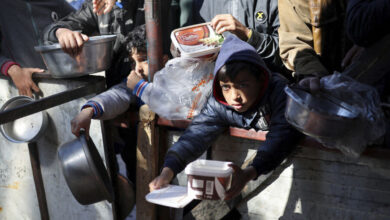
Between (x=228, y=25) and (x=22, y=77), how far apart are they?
1673 mm

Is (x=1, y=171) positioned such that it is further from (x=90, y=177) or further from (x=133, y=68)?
(x=133, y=68)

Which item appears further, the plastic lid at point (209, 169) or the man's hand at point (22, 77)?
the man's hand at point (22, 77)

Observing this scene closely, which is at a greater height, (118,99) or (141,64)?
(141,64)

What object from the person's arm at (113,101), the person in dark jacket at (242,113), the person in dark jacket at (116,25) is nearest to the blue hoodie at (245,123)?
the person in dark jacket at (242,113)

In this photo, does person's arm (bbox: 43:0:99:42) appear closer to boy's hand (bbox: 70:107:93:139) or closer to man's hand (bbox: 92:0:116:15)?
man's hand (bbox: 92:0:116:15)

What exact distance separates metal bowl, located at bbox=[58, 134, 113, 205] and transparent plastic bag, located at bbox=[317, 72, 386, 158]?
148 cm

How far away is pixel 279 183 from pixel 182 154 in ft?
2.14

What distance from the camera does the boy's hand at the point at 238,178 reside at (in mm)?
1865

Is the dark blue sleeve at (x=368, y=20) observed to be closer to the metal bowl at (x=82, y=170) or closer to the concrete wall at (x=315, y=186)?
the concrete wall at (x=315, y=186)

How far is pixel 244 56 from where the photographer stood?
2.10 meters

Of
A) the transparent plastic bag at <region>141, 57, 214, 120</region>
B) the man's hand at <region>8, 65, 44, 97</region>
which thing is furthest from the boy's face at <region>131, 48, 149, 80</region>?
the man's hand at <region>8, 65, 44, 97</region>

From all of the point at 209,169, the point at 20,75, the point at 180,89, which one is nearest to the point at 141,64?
the point at 180,89

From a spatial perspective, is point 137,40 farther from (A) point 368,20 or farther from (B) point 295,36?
(A) point 368,20

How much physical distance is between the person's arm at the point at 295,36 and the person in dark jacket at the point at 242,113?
158mm
